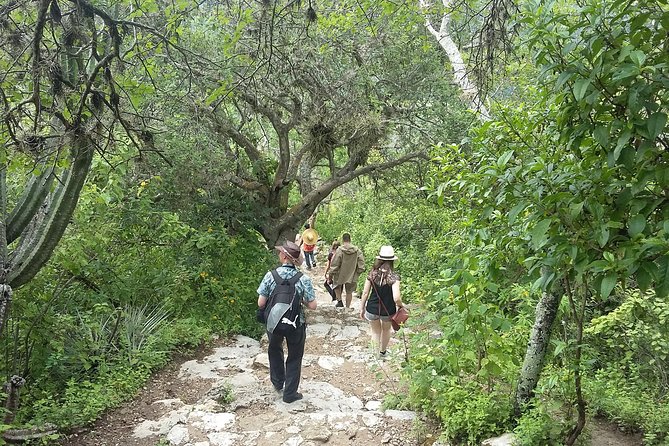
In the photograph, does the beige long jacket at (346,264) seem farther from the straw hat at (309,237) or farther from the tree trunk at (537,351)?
the tree trunk at (537,351)

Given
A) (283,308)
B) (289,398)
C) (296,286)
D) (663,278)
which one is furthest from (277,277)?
(663,278)

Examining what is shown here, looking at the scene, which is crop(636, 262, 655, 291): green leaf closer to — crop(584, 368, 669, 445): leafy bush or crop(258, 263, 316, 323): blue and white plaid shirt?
crop(584, 368, 669, 445): leafy bush

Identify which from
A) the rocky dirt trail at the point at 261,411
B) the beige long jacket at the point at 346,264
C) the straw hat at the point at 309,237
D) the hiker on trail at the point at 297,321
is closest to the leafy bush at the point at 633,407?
the rocky dirt trail at the point at 261,411

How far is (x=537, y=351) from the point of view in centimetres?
418

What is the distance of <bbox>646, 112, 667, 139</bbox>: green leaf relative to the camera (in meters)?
1.92

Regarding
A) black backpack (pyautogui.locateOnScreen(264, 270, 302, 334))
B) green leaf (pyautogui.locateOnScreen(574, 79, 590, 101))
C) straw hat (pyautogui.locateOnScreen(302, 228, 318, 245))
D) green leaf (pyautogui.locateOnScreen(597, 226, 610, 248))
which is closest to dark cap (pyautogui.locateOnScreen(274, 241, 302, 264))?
black backpack (pyautogui.locateOnScreen(264, 270, 302, 334))

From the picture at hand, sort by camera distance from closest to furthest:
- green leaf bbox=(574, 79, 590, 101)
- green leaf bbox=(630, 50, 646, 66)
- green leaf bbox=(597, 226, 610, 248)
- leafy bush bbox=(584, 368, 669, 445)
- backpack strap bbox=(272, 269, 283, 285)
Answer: green leaf bbox=(630, 50, 646, 66), green leaf bbox=(574, 79, 590, 101), green leaf bbox=(597, 226, 610, 248), leafy bush bbox=(584, 368, 669, 445), backpack strap bbox=(272, 269, 283, 285)

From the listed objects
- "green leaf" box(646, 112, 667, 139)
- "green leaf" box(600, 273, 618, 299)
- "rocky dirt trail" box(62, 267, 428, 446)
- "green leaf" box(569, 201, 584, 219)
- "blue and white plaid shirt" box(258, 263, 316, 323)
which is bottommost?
"rocky dirt trail" box(62, 267, 428, 446)

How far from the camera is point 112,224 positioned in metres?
7.94

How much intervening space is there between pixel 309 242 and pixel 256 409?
8604 millimetres

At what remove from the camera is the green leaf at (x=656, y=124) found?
1923mm

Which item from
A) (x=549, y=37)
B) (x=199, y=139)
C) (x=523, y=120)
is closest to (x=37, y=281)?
(x=199, y=139)

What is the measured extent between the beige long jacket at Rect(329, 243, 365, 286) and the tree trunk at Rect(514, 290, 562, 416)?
240 inches

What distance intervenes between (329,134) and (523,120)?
701 centimetres
